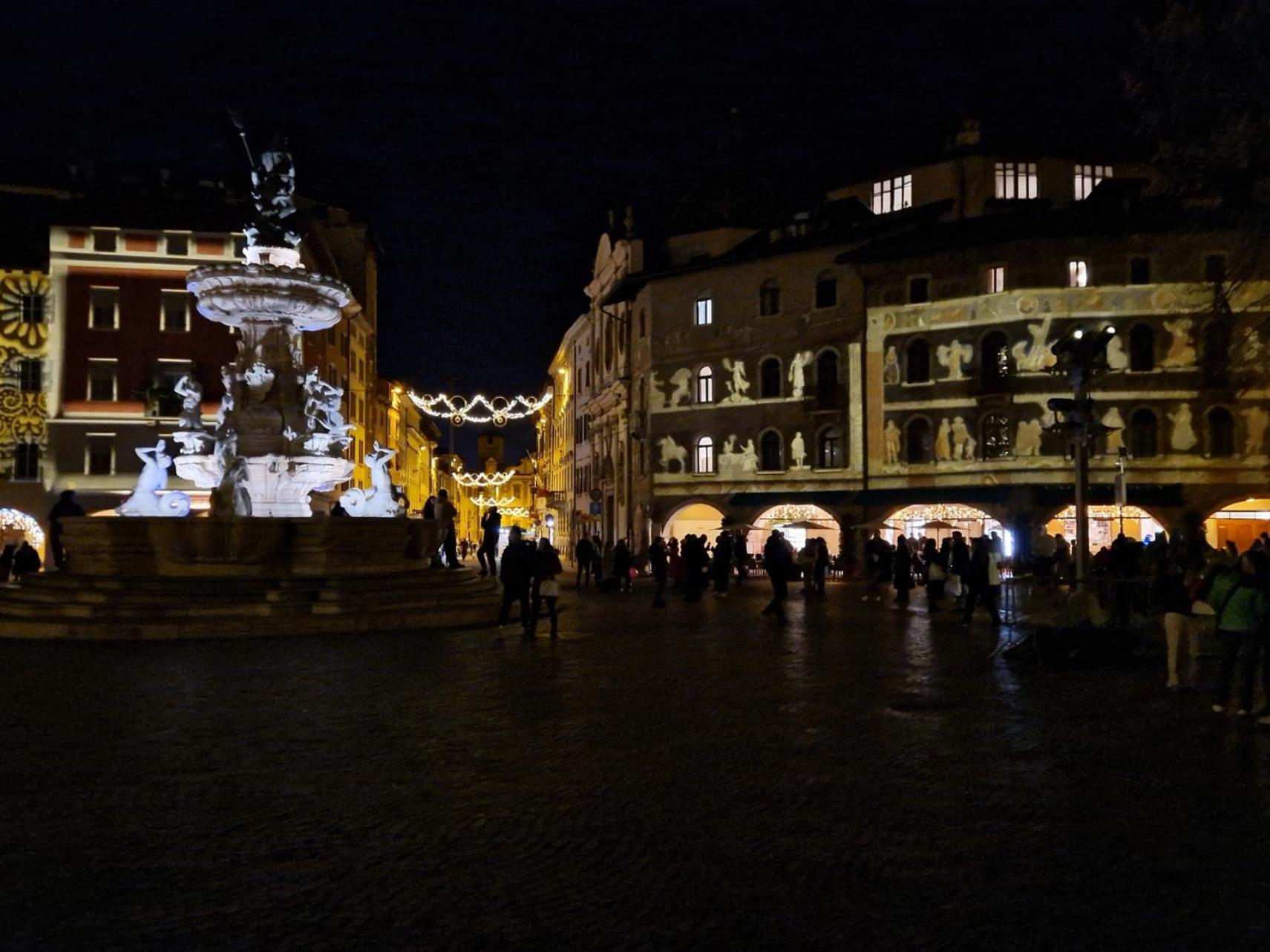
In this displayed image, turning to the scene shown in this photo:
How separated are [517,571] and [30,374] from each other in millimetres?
38881

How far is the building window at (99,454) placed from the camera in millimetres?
49969

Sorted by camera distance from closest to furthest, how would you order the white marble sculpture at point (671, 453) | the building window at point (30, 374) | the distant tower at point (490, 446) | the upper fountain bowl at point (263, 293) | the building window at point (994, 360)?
1. the upper fountain bowl at point (263, 293)
2. the building window at point (994, 360)
3. the white marble sculpture at point (671, 453)
4. the building window at point (30, 374)
5. the distant tower at point (490, 446)

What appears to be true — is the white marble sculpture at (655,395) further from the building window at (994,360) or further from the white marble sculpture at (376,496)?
the white marble sculpture at (376,496)

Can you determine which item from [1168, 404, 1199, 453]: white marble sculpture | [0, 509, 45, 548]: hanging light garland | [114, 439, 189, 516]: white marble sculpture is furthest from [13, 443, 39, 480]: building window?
[1168, 404, 1199, 453]: white marble sculpture

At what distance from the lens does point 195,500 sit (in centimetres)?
4903

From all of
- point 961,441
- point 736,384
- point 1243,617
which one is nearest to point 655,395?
point 736,384

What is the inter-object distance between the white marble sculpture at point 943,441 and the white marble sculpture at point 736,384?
7.79 meters

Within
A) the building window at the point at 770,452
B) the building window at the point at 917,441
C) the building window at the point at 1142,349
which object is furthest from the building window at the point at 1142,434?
the building window at the point at 770,452

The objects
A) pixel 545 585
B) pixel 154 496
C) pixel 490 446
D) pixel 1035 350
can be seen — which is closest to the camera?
pixel 545 585

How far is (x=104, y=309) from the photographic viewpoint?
5084 cm

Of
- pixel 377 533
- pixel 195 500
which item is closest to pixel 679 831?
pixel 377 533

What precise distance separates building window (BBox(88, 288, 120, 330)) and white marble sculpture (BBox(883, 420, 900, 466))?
31851 millimetres

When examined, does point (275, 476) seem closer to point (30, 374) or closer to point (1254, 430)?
point (1254, 430)

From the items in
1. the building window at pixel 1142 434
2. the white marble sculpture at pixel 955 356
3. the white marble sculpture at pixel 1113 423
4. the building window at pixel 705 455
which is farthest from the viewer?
the building window at pixel 705 455
